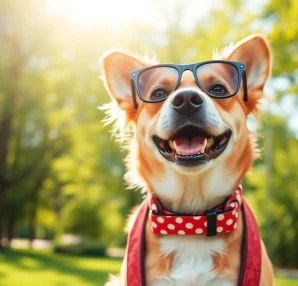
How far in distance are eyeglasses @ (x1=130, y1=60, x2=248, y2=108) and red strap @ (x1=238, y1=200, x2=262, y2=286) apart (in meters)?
0.90

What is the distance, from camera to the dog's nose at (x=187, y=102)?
2854 millimetres

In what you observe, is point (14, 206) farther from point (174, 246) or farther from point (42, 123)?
point (174, 246)

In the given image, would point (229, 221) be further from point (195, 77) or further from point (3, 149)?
point (3, 149)

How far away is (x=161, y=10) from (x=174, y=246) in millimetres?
15126

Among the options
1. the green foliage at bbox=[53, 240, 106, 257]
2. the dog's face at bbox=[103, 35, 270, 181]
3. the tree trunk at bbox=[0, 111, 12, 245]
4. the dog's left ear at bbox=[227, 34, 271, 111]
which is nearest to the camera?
the dog's face at bbox=[103, 35, 270, 181]

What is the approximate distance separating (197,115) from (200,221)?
0.66 metres

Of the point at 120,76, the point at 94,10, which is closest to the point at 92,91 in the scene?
the point at 94,10

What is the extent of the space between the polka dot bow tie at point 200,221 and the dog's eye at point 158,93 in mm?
759

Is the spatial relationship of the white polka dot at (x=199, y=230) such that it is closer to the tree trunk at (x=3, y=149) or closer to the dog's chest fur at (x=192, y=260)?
the dog's chest fur at (x=192, y=260)

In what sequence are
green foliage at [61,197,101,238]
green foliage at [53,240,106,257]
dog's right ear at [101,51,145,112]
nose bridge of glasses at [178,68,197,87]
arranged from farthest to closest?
1. green foliage at [61,197,101,238]
2. green foliage at [53,240,106,257]
3. dog's right ear at [101,51,145,112]
4. nose bridge of glasses at [178,68,197,87]

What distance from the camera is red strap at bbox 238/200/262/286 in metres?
2.79

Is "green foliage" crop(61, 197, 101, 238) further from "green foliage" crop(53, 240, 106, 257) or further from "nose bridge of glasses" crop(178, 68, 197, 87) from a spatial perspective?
"nose bridge of glasses" crop(178, 68, 197, 87)

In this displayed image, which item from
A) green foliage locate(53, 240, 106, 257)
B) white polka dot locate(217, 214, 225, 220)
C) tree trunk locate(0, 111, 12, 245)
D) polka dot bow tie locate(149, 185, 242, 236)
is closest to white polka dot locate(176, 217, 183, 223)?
polka dot bow tie locate(149, 185, 242, 236)

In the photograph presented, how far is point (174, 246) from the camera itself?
9.68 ft
